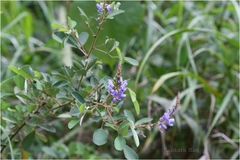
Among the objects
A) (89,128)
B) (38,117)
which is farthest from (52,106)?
(89,128)

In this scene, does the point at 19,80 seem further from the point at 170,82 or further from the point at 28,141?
the point at 170,82

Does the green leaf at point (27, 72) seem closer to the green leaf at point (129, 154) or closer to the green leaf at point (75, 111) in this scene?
the green leaf at point (75, 111)

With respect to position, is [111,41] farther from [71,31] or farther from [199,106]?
[199,106]

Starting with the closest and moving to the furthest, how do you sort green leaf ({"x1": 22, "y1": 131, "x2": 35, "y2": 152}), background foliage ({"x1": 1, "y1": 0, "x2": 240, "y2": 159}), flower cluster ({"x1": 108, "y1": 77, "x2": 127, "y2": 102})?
flower cluster ({"x1": 108, "y1": 77, "x2": 127, "y2": 102}) < green leaf ({"x1": 22, "y1": 131, "x2": 35, "y2": 152}) < background foliage ({"x1": 1, "y1": 0, "x2": 240, "y2": 159})

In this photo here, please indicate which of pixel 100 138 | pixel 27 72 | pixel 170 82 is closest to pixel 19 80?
pixel 27 72

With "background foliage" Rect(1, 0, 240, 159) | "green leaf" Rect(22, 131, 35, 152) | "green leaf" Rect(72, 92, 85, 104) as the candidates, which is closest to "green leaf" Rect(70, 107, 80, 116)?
"green leaf" Rect(72, 92, 85, 104)

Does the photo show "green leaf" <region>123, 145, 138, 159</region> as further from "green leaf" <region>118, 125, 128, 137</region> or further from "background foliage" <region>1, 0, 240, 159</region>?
"background foliage" <region>1, 0, 240, 159</region>

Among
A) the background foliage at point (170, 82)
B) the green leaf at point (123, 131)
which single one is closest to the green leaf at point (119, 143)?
the green leaf at point (123, 131)

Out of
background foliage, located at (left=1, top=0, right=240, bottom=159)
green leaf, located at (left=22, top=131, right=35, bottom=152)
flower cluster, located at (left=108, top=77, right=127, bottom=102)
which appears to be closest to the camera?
flower cluster, located at (left=108, top=77, right=127, bottom=102)

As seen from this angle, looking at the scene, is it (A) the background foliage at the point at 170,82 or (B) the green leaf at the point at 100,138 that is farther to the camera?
(A) the background foliage at the point at 170,82
